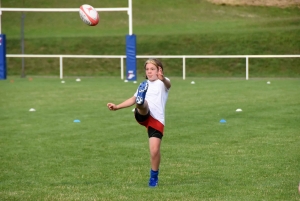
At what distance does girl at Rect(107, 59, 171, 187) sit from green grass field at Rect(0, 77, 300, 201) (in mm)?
325

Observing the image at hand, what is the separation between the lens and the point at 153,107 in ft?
26.0

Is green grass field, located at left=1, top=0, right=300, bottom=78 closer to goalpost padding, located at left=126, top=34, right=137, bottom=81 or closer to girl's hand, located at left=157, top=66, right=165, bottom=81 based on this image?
goalpost padding, located at left=126, top=34, right=137, bottom=81

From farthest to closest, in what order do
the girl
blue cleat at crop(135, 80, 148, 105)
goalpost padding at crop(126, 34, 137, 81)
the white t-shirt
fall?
1. goalpost padding at crop(126, 34, 137, 81)
2. the white t-shirt
3. the girl
4. blue cleat at crop(135, 80, 148, 105)

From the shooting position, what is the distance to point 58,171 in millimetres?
8898

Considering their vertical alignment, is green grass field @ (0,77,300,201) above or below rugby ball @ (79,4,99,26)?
below

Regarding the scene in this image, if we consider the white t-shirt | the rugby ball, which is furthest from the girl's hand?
the rugby ball

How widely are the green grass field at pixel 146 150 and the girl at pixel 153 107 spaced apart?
325 millimetres

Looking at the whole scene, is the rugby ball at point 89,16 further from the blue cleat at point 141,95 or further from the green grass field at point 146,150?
the blue cleat at point 141,95

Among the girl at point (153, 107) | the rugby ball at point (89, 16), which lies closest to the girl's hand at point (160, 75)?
the girl at point (153, 107)

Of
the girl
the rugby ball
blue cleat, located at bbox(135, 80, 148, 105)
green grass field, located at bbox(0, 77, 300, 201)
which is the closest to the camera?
blue cleat, located at bbox(135, 80, 148, 105)

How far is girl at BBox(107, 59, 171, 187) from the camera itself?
7.80 meters

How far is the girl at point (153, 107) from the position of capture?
7805mm

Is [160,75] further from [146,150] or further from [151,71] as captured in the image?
[146,150]

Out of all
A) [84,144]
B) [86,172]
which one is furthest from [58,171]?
[84,144]
